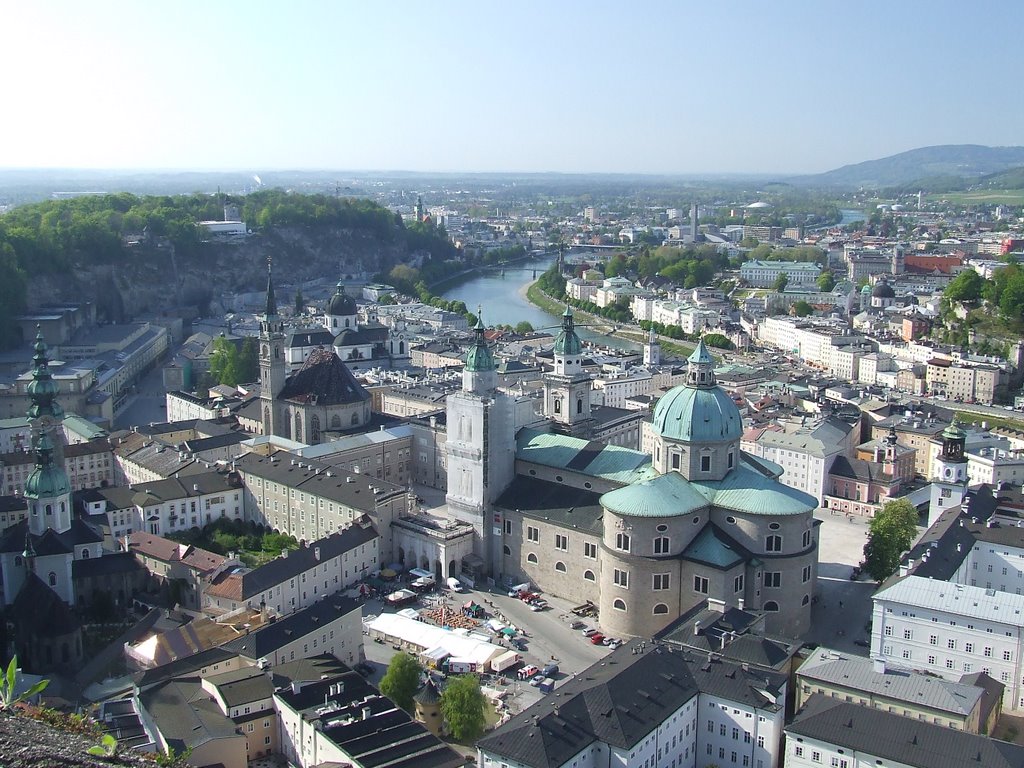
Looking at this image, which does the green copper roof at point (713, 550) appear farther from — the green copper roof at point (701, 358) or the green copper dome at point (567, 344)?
the green copper dome at point (567, 344)

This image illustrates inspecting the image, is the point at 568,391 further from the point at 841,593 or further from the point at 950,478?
the point at 950,478

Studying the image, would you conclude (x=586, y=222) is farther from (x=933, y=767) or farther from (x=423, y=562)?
(x=933, y=767)

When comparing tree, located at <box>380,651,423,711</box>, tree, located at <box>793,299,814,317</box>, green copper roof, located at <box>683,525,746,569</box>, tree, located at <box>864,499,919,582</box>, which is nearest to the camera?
tree, located at <box>380,651,423,711</box>

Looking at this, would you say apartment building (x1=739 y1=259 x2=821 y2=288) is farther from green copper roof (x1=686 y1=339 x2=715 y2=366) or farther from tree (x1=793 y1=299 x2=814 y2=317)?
green copper roof (x1=686 y1=339 x2=715 y2=366)

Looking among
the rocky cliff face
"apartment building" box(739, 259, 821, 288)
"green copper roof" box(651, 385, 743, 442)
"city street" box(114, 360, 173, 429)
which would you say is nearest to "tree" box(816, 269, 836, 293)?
"apartment building" box(739, 259, 821, 288)

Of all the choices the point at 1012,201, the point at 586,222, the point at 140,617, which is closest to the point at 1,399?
the point at 140,617

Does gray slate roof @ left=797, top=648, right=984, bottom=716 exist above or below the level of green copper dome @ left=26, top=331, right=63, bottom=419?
below
